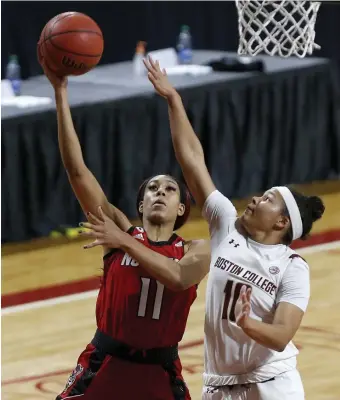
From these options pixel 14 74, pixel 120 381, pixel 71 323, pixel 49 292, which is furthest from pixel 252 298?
pixel 14 74

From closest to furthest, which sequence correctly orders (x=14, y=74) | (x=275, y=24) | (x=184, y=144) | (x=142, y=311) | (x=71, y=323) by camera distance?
1. (x=142, y=311)
2. (x=184, y=144)
3. (x=275, y=24)
4. (x=71, y=323)
5. (x=14, y=74)

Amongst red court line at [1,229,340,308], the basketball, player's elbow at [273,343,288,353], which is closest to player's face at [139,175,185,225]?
the basketball

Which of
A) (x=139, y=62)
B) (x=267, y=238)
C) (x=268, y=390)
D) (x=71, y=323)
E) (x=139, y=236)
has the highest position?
(x=267, y=238)

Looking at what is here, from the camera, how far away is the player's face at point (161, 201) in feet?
17.0

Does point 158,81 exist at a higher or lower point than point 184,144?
higher

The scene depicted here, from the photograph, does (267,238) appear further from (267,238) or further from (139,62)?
(139,62)

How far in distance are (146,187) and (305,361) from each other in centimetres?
280

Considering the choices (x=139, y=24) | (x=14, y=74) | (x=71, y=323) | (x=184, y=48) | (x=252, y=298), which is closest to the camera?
(x=252, y=298)

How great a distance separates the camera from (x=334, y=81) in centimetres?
1237

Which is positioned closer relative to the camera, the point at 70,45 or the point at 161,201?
the point at 161,201

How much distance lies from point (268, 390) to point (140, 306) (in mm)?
653

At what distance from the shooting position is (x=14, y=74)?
11.4 meters

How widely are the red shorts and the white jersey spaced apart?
270mm

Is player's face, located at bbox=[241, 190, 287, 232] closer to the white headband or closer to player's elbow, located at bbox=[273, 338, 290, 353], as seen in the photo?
the white headband
